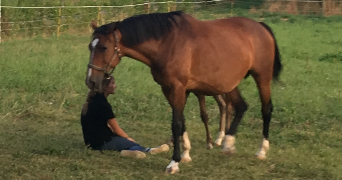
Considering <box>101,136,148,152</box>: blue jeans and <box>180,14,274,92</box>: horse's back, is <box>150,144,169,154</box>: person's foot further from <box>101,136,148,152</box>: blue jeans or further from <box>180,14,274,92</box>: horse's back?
<box>180,14,274,92</box>: horse's back

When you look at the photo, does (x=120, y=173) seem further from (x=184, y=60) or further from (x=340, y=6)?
(x=340, y=6)

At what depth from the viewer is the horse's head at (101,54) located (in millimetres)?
4996

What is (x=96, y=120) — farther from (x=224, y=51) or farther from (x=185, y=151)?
(x=224, y=51)

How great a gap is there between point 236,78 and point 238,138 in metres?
1.54

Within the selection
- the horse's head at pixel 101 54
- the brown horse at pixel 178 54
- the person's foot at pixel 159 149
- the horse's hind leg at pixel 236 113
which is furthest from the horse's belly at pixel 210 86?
the horse's head at pixel 101 54

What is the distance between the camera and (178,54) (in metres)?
5.21

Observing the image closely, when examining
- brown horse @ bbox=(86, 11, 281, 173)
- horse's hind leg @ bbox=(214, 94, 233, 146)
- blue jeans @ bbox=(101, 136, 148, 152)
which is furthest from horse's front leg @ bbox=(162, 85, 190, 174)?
horse's hind leg @ bbox=(214, 94, 233, 146)

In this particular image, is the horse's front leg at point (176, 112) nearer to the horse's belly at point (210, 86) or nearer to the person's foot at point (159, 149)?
the horse's belly at point (210, 86)

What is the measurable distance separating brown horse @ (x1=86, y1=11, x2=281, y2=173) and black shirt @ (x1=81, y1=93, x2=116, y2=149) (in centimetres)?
95

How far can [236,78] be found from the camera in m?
5.86

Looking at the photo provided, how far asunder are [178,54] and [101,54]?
81 centimetres

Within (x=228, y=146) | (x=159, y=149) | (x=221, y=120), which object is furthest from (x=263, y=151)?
(x=159, y=149)

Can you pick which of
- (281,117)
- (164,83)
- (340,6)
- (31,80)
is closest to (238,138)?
(281,117)

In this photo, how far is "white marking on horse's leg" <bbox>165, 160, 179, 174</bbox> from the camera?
5143mm
